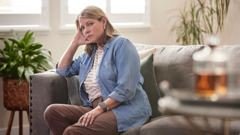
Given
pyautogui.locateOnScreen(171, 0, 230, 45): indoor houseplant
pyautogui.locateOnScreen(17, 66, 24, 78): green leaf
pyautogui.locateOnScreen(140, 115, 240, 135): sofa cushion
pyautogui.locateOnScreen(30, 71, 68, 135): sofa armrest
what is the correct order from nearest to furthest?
1. pyautogui.locateOnScreen(140, 115, 240, 135): sofa cushion
2. pyautogui.locateOnScreen(30, 71, 68, 135): sofa armrest
3. pyautogui.locateOnScreen(17, 66, 24, 78): green leaf
4. pyautogui.locateOnScreen(171, 0, 230, 45): indoor houseplant

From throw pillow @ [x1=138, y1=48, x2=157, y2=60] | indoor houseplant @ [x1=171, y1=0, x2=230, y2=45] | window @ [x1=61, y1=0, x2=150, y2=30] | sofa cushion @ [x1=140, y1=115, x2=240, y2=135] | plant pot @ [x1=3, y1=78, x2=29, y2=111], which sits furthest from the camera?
indoor houseplant @ [x1=171, y1=0, x2=230, y2=45]

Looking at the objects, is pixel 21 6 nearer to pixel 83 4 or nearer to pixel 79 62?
pixel 83 4

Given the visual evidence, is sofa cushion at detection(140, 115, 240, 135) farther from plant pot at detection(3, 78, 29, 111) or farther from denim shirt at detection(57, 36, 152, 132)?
plant pot at detection(3, 78, 29, 111)

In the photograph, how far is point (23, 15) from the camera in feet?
13.0

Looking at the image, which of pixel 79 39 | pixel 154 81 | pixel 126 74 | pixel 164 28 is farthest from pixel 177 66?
pixel 164 28

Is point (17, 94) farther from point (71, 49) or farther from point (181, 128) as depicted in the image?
point (181, 128)

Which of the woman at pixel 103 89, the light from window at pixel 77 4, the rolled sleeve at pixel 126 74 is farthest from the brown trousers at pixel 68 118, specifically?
the light from window at pixel 77 4

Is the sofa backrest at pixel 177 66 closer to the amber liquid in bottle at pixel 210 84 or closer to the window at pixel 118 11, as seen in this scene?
the window at pixel 118 11

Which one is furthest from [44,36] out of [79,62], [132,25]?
[79,62]

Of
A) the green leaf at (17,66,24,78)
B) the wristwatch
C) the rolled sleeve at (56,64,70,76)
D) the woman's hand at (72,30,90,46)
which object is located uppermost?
the woman's hand at (72,30,90,46)

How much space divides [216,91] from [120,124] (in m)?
1.33

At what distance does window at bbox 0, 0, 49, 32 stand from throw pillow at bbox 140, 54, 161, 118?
1.52m

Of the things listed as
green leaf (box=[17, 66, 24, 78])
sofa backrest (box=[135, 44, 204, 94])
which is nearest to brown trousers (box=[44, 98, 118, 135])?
sofa backrest (box=[135, 44, 204, 94])

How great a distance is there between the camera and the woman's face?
254 centimetres
